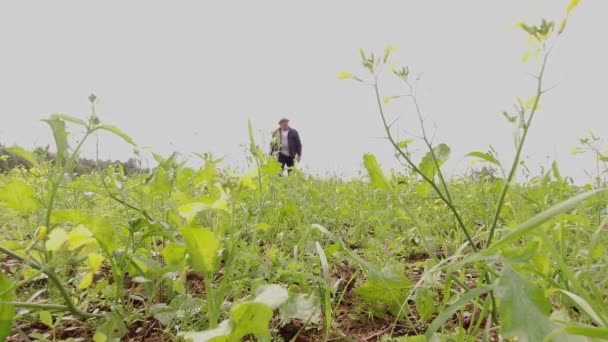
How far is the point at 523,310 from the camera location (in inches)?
24.6

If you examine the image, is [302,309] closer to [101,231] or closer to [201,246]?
[201,246]

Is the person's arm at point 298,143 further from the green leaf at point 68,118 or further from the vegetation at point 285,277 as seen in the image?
the green leaf at point 68,118

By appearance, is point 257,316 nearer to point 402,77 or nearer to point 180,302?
point 180,302

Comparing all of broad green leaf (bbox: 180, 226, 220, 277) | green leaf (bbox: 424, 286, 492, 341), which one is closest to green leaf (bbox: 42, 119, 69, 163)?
broad green leaf (bbox: 180, 226, 220, 277)

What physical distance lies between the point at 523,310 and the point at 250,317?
1.36 ft

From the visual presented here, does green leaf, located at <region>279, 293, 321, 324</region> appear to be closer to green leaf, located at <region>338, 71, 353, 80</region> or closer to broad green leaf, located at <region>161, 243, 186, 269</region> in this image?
broad green leaf, located at <region>161, 243, 186, 269</region>

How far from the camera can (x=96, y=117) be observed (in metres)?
0.92

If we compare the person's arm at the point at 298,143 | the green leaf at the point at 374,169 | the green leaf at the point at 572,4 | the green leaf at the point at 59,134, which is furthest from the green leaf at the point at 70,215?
the person's arm at the point at 298,143

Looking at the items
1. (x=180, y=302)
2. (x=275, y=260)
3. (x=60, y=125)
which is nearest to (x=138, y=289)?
(x=180, y=302)

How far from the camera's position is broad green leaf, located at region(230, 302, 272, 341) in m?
0.58

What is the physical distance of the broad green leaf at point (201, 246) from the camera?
714mm

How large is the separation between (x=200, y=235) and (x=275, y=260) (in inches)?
27.8

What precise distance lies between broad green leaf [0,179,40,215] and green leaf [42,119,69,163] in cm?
11

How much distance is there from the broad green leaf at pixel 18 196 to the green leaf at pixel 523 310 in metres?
0.99
